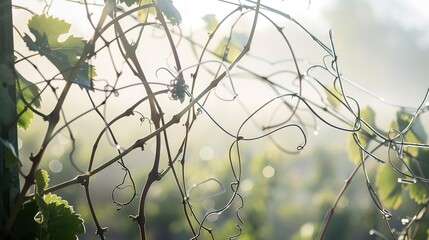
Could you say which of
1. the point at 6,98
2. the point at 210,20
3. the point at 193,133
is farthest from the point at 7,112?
the point at 193,133

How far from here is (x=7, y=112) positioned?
550 millimetres

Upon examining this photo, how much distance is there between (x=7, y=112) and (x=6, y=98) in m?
0.01

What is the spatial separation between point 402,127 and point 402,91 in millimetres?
15736

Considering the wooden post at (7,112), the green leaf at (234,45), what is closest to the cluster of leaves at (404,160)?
the green leaf at (234,45)

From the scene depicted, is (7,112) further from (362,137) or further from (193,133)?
(193,133)

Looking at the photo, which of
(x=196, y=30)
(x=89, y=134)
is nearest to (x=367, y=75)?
(x=89, y=134)

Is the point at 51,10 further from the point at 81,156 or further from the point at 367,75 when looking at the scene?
the point at 367,75

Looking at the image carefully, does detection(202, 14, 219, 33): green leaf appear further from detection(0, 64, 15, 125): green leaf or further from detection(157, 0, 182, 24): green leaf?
detection(0, 64, 15, 125): green leaf

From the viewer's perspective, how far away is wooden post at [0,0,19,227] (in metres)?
0.56

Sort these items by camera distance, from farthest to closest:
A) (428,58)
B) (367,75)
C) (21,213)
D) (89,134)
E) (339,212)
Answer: (428,58), (367,75), (89,134), (339,212), (21,213)

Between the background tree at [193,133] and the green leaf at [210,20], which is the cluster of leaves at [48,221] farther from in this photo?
the green leaf at [210,20]

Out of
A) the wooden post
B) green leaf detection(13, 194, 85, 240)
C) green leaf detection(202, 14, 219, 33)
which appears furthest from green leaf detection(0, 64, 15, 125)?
green leaf detection(202, 14, 219, 33)

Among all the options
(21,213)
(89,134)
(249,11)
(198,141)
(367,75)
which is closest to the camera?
(21,213)

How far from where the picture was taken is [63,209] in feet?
2.11
